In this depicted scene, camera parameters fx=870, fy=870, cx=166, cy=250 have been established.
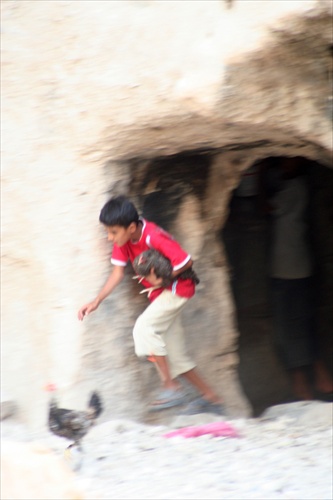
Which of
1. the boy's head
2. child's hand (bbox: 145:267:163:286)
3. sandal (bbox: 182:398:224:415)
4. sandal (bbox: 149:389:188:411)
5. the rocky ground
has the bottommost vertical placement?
sandal (bbox: 182:398:224:415)

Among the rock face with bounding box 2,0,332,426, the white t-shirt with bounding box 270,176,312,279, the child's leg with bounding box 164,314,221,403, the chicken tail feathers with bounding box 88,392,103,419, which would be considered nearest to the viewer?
the chicken tail feathers with bounding box 88,392,103,419

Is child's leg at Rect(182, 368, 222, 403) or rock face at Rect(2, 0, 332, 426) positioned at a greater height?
rock face at Rect(2, 0, 332, 426)

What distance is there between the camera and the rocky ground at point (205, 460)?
3.11m

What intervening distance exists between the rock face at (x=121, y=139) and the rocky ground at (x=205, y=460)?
224mm

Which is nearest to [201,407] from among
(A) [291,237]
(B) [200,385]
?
(B) [200,385]

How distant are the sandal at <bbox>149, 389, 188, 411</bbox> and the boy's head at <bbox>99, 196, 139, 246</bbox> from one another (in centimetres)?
75

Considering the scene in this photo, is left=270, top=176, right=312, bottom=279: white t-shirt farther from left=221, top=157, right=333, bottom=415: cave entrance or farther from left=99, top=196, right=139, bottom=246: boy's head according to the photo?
left=99, top=196, right=139, bottom=246: boy's head

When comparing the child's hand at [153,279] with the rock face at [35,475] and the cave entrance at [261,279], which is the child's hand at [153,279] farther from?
the cave entrance at [261,279]

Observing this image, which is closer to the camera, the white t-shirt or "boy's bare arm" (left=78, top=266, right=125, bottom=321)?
"boy's bare arm" (left=78, top=266, right=125, bottom=321)

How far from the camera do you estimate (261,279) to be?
5.58 metres

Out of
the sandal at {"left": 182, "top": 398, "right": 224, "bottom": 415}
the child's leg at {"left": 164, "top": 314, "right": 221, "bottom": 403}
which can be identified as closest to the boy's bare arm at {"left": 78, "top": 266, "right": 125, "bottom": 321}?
the child's leg at {"left": 164, "top": 314, "right": 221, "bottom": 403}

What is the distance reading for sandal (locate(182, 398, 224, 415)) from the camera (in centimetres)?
396

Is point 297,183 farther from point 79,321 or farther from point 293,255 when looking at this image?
point 79,321

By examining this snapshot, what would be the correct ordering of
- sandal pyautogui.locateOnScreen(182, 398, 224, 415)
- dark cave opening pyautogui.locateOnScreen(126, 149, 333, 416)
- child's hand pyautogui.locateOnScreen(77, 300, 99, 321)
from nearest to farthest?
child's hand pyautogui.locateOnScreen(77, 300, 99, 321), sandal pyautogui.locateOnScreen(182, 398, 224, 415), dark cave opening pyautogui.locateOnScreen(126, 149, 333, 416)
